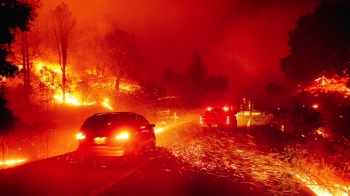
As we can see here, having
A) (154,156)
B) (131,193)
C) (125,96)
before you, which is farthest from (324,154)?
(125,96)

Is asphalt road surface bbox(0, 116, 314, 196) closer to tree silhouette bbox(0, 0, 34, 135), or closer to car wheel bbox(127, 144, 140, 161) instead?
car wheel bbox(127, 144, 140, 161)

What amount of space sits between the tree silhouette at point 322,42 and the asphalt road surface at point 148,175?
86.4 ft

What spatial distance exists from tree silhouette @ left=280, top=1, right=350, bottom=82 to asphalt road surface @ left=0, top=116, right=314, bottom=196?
26341mm

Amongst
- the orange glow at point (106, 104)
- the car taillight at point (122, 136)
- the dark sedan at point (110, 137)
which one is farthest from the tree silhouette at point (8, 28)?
the orange glow at point (106, 104)

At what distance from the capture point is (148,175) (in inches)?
379

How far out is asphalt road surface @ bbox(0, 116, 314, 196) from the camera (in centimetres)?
796

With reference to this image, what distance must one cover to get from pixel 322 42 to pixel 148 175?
34.4 meters

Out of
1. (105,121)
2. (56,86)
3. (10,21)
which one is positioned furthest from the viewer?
(56,86)

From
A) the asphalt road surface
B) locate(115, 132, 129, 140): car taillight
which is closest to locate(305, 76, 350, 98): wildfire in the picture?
the asphalt road surface

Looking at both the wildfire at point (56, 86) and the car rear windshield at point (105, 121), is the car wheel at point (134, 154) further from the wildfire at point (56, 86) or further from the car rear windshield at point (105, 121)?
the wildfire at point (56, 86)

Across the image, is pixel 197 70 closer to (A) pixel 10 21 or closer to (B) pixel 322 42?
(B) pixel 322 42

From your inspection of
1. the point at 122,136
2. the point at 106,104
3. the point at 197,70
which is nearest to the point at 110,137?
the point at 122,136

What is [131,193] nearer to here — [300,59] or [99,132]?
[99,132]

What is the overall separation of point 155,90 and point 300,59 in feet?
71.4
